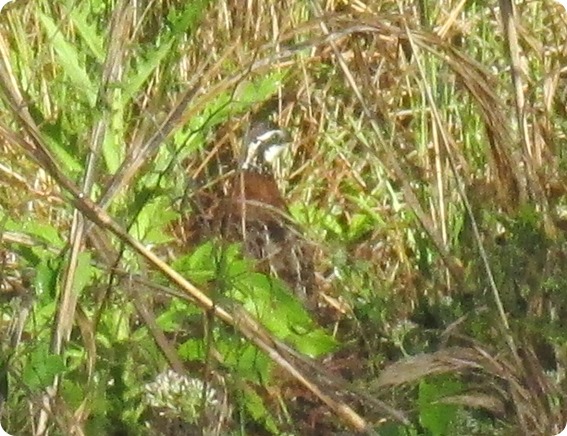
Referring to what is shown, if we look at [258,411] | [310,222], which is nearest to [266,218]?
[310,222]

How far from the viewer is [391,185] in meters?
1.28

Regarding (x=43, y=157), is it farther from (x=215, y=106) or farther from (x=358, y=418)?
(x=358, y=418)

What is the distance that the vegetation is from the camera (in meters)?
1.25

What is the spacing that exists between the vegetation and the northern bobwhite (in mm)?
15

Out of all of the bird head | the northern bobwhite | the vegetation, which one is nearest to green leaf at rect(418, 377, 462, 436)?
the vegetation

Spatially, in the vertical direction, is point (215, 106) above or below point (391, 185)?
above

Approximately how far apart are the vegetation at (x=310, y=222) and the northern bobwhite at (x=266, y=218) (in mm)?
15

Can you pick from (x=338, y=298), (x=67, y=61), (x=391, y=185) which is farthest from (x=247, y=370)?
(x=67, y=61)

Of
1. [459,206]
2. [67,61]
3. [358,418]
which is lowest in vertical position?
[358,418]

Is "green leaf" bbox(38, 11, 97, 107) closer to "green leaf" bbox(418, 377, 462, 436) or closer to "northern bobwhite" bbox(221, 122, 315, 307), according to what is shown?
"northern bobwhite" bbox(221, 122, 315, 307)

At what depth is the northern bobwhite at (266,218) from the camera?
1248 mm

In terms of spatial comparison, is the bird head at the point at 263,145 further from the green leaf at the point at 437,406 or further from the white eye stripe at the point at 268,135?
the green leaf at the point at 437,406

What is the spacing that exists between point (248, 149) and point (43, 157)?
18cm

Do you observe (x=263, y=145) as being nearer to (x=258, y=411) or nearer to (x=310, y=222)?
(x=310, y=222)
